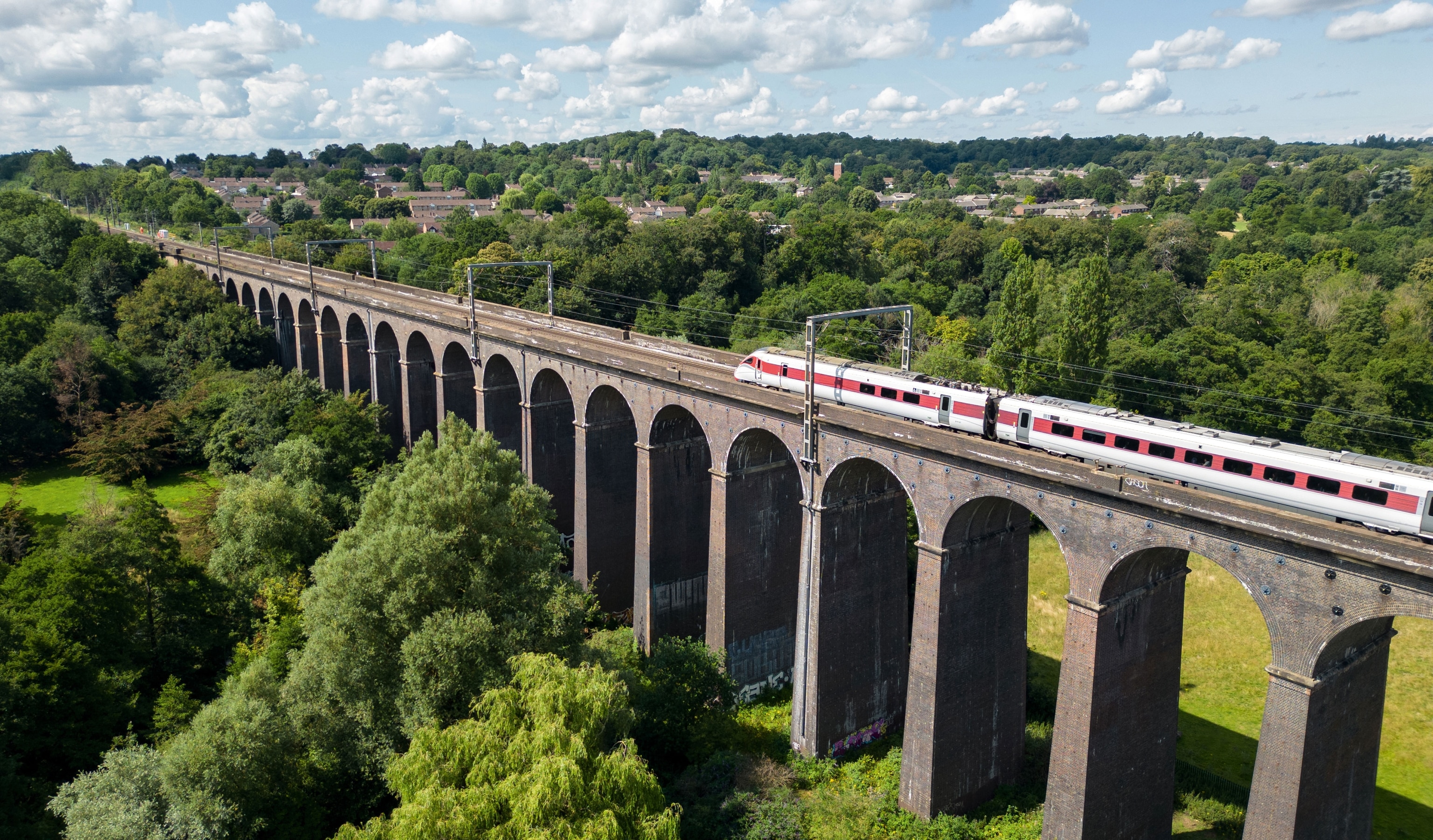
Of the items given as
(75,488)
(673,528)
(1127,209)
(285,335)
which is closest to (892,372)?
(673,528)

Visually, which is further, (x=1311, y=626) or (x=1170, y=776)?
(x=1170, y=776)

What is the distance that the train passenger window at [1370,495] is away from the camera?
763 inches

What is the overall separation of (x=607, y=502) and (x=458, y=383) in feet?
51.6

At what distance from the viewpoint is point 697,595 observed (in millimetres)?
40938

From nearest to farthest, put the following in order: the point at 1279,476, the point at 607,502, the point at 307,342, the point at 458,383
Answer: the point at 1279,476
the point at 607,502
the point at 458,383
the point at 307,342

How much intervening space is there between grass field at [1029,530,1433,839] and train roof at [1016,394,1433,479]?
24.0ft

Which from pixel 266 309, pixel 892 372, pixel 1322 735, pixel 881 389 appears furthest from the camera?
pixel 266 309

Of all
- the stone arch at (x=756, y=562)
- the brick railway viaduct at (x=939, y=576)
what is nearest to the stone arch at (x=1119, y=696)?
the brick railway viaduct at (x=939, y=576)

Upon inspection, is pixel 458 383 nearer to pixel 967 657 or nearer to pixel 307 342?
pixel 307 342

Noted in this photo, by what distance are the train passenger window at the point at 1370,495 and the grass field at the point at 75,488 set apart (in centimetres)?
5415

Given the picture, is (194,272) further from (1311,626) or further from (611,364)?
(1311,626)

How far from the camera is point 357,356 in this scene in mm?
64938

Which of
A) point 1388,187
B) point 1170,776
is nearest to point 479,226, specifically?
point 1170,776

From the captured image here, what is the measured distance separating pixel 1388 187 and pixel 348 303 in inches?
6315
